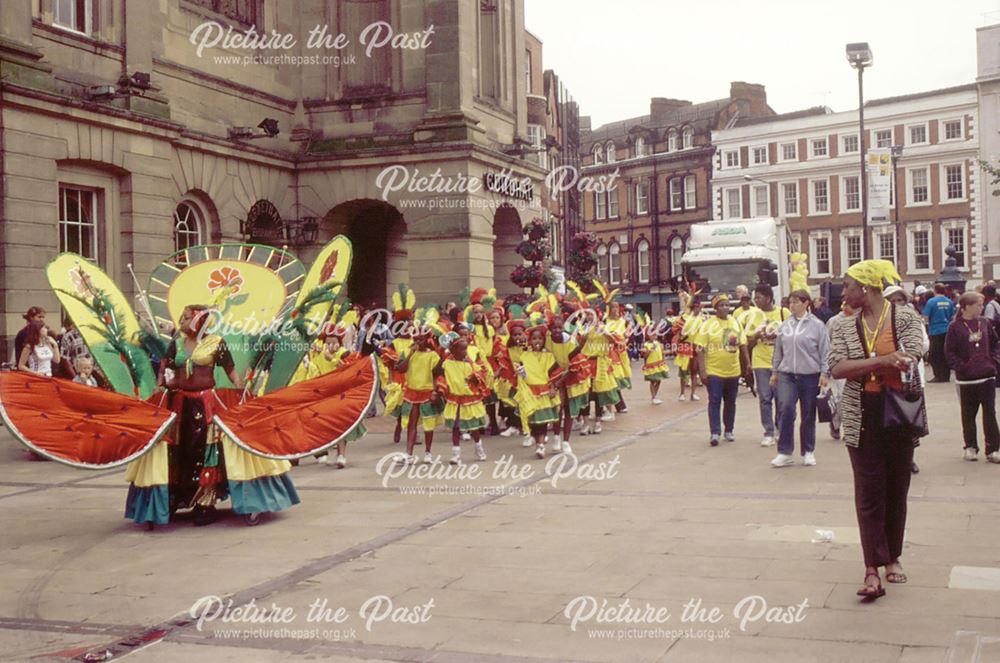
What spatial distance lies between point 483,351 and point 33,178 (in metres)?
7.87

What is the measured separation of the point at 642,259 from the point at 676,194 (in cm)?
483

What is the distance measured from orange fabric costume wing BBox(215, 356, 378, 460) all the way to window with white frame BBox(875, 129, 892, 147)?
190 ft

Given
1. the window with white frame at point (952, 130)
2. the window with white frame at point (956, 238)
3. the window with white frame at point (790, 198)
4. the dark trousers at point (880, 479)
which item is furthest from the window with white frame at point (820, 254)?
the dark trousers at point (880, 479)

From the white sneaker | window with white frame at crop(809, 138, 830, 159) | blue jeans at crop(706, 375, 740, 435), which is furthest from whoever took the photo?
window with white frame at crop(809, 138, 830, 159)

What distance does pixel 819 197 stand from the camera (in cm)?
6406

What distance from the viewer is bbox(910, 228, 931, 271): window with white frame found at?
59188 millimetres

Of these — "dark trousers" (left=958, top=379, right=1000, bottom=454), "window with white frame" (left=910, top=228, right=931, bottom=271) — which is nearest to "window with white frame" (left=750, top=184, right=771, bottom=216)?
"window with white frame" (left=910, top=228, right=931, bottom=271)

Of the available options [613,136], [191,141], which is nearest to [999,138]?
[613,136]

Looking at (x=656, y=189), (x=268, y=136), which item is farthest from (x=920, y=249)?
(x=268, y=136)

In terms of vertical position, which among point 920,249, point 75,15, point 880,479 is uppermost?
point 75,15

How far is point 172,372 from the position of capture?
9.45 meters

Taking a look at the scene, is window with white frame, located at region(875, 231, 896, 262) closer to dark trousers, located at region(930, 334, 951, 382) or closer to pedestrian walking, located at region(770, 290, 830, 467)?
dark trousers, located at region(930, 334, 951, 382)

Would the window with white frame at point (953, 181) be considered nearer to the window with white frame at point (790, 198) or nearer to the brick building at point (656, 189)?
the window with white frame at point (790, 198)

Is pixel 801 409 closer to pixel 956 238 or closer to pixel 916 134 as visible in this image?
pixel 956 238
